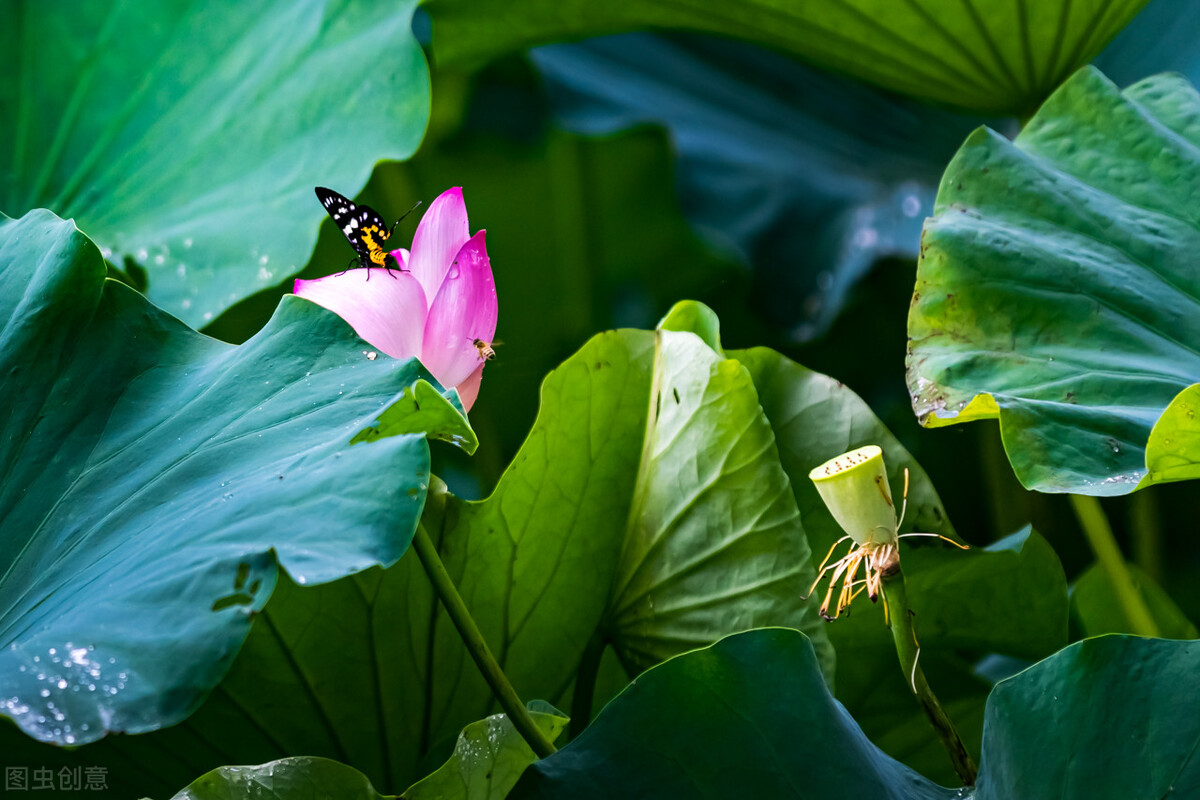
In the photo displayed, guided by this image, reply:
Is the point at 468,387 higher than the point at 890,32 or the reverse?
the reverse

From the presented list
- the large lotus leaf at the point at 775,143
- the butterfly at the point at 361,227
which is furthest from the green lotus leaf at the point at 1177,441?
the large lotus leaf at the point at 775,143

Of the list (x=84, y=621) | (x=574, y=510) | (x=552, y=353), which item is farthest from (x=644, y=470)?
(x=552, y=353)

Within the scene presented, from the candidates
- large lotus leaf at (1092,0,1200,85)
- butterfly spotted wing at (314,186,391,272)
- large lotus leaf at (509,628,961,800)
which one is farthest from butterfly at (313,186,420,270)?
large lotus leaf at (1092,0,1200,85)

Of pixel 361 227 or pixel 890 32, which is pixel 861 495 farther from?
pixel 890 32

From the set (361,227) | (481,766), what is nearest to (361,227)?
(361,227)

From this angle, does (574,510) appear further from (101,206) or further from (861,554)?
(101,206)
